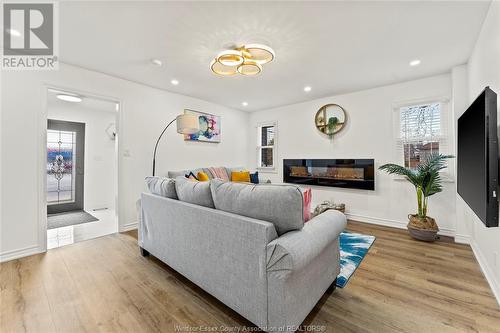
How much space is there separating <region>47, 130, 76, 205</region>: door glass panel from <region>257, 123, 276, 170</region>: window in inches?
171

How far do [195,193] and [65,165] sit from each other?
4.51 m

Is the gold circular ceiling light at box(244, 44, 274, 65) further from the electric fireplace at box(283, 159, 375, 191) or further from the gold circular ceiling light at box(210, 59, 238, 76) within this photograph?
the electric fireplace at box(283, 159, 375, 191)

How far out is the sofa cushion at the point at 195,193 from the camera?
1757mm

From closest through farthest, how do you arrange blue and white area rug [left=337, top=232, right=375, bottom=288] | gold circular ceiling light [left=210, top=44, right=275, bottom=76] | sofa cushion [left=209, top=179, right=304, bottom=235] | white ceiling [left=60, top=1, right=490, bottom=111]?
sofa cushion [left=209, top=179, right=304, bottom=235] → white ceiling [left=60, top=1, right=490, bottom=111] → blue and white area rug [left=337, top=232, right=375, bottom=288] → gold circular ceiling light [left=210, top=44, right=275, bottom=76]

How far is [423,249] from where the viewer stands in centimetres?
267

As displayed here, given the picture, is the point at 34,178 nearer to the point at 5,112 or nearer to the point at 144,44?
the point at 5,112

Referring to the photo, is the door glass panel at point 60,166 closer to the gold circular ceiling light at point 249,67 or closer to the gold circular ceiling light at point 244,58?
the gold circular ceiling light at point 244,58

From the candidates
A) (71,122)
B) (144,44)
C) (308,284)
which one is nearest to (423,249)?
(308,284)

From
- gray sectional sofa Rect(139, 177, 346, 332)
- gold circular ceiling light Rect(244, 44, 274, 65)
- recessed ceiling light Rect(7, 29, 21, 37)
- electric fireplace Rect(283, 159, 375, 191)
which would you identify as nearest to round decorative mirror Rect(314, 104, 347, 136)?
electric fireplace Rect(283, 159, 375, 191)

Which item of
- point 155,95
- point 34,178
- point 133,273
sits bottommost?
point 133,273

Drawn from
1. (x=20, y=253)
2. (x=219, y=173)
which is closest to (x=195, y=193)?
(x=20, y=253)

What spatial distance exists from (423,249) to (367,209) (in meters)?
1.27

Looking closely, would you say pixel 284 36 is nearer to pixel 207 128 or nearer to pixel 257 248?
pixel 257 248

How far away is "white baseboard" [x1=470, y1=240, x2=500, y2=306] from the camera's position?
68.0 inches
